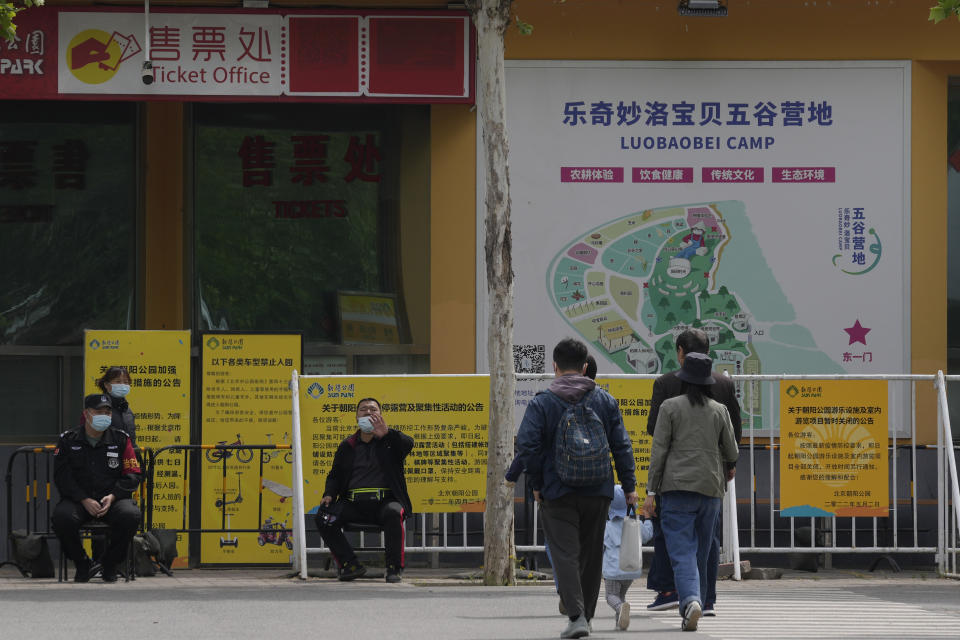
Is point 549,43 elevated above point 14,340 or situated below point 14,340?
above

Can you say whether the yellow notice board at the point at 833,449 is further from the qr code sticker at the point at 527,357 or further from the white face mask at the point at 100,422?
the white face mask at the point at 100,422

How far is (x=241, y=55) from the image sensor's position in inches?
570

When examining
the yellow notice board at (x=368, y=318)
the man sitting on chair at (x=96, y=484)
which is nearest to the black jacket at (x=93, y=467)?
the man sitting on chair at (x=96, y=484)

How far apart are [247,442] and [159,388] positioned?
35.5 inches

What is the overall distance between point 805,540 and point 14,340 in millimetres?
7708

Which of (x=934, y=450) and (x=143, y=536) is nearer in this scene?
(x=143, y=536)

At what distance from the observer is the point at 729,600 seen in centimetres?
1138

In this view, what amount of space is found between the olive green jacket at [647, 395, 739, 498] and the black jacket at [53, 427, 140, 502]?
4823 mm

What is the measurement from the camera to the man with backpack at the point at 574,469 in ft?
29.1

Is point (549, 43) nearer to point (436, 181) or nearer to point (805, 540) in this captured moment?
point (436, 181)

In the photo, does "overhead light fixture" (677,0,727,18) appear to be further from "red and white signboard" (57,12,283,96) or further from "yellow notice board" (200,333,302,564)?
"yellow notice board" (200,333,302,564)

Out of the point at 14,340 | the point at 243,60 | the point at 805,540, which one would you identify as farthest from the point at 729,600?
the point at 14,340

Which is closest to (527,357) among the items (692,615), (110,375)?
(110,375)

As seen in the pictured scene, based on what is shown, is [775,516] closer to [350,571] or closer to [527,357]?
[527,357]
